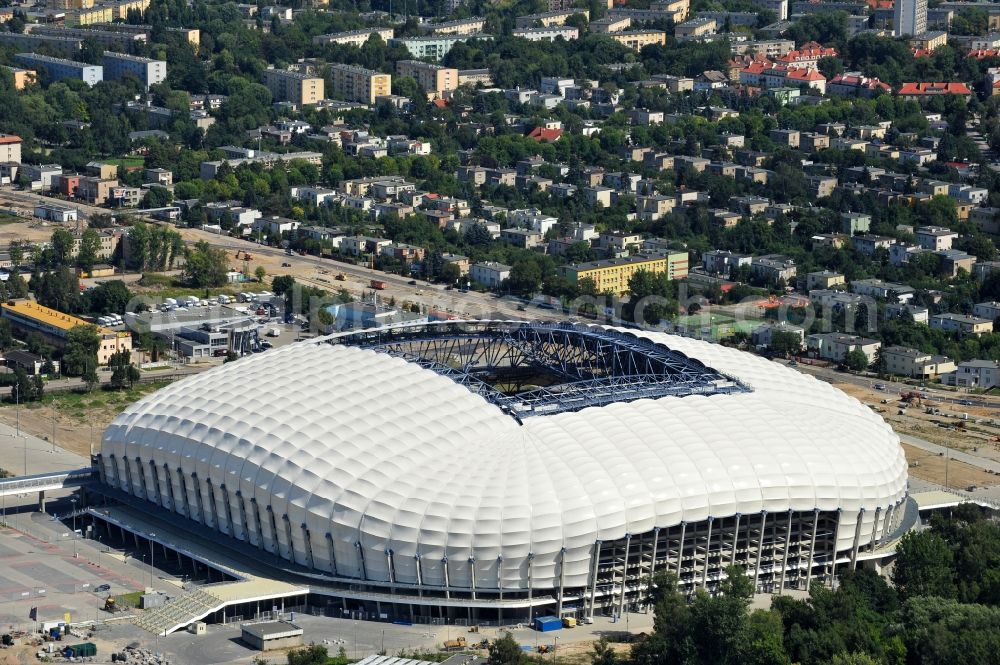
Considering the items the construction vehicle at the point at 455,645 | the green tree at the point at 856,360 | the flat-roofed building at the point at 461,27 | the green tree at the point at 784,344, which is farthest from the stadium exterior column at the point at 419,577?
the flat-roofed building at the point at 461,27

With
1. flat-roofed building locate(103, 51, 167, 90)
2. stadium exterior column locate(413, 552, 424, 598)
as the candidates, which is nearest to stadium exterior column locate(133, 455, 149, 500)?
stadium exterior column locate(413, 552, 424, 598)

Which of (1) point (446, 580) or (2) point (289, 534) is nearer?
(1) point (446, 580)

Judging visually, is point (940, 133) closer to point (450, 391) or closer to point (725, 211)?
point (725, 211)

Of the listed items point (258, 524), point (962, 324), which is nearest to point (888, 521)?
point (258, 524)

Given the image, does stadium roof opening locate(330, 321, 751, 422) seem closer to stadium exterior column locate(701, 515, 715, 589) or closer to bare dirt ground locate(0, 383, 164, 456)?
stadium exterior column locate(701, 515, 715, 589)

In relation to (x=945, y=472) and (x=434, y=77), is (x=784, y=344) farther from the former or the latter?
(x=434, y=77)

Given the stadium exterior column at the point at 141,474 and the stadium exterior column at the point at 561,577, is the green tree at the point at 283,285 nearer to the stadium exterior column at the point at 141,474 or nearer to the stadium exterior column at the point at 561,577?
the stadium exterior column at the point at 141,474
